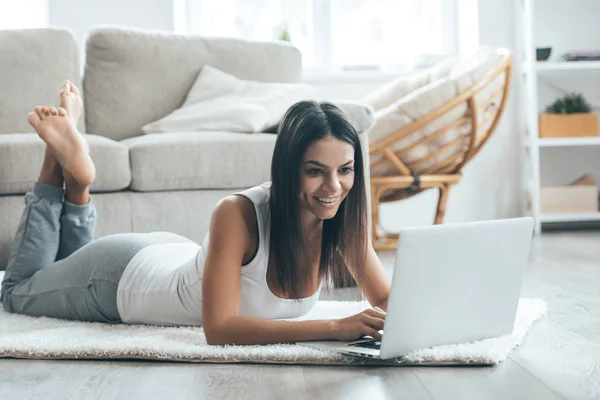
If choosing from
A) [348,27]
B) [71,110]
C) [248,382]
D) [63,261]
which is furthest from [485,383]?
[348,27]

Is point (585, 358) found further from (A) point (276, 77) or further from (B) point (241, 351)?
(A) point (276, 77)

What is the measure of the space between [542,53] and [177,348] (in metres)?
3.27

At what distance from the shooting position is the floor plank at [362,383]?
48.3 inches

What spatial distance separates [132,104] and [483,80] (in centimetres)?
145

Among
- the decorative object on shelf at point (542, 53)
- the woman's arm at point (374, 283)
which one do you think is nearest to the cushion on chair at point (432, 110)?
the decorative object on shelf at point (542, 53)

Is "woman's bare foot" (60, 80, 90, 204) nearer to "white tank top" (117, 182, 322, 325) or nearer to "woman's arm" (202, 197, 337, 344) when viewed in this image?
"white tank top" (117, 182, 322, 325)

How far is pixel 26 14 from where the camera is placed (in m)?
4.25

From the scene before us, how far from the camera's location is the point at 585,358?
145cm

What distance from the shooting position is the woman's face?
145 cm

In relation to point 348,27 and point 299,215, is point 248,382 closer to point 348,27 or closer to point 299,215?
point 299,215

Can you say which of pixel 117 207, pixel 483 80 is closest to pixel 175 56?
pixel 117 207

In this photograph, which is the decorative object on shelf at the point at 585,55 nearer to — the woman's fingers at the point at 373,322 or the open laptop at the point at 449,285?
the open laptop at the point at 449,285

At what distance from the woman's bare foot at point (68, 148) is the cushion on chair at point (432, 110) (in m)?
1.62

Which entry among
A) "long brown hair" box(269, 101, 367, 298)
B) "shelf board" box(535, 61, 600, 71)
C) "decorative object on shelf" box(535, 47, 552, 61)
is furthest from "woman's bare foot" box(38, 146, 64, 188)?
"decorative object on shelf" box(535, 47, 552, 61)
